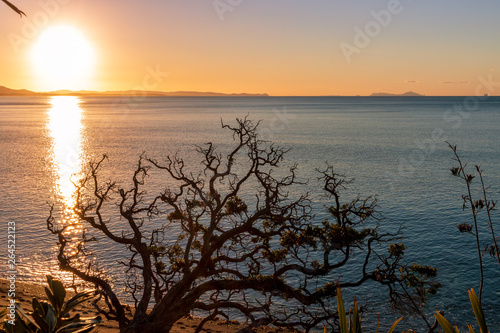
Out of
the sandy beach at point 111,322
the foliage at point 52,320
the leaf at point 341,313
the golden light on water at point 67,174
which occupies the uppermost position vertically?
the leaf at point 341,313

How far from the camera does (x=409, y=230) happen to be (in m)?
37.8

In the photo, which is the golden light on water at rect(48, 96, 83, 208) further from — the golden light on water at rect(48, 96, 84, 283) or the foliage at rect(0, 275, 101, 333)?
the foliage at rect(0, 275, 101, 333)

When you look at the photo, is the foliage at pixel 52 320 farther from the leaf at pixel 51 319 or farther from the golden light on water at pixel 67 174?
the golden light on water at pixel 67 174

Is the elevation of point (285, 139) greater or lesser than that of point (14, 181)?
greater

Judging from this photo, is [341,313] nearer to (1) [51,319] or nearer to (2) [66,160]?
(1) [51,319]

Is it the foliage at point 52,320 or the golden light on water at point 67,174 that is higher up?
the foliage at point 52,320

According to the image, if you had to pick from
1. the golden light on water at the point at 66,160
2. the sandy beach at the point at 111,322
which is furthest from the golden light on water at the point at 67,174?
the sandy beach at the point at 111,322

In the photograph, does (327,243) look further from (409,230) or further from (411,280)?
(409,230)

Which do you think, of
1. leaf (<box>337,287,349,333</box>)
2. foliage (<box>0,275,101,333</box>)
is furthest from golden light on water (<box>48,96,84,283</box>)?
leaf (<box>337,287,349,333</box>)

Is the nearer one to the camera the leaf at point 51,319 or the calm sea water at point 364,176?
the leaf at point 51,319

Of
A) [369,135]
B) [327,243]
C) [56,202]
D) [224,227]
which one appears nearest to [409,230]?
[224,227]

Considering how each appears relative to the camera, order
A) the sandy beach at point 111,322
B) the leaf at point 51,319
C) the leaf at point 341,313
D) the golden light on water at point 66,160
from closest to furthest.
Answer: the leaf at point 341,313 → the leaf at point 51,319 → the sandy beach at point 111,322 → the golden light on water at point 66,160

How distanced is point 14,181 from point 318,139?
202ft

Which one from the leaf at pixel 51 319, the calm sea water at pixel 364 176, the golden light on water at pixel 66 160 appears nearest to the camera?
the leaf at pixel 51 319
